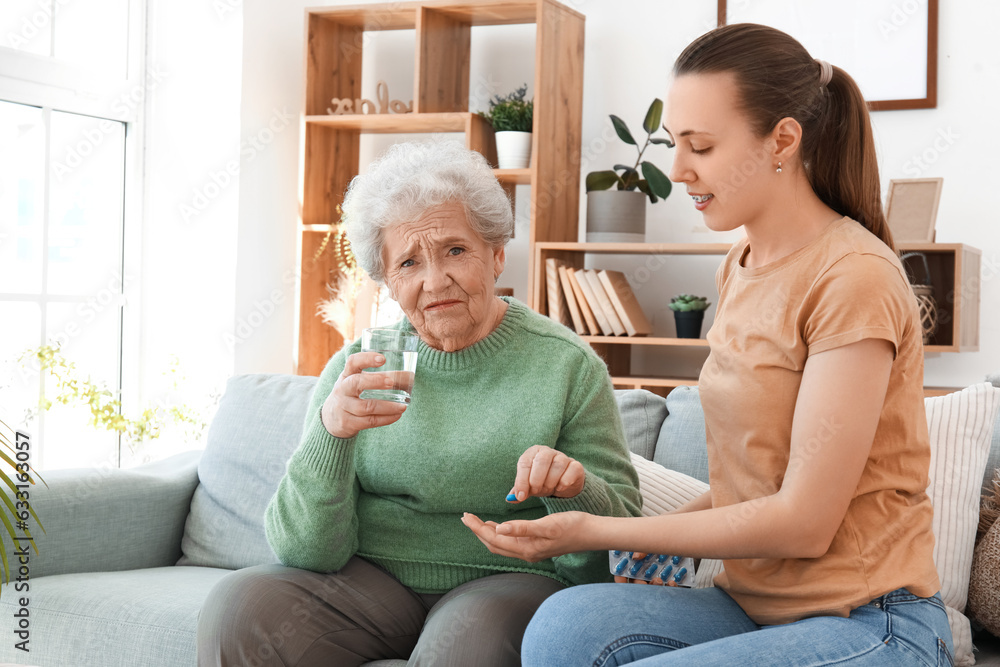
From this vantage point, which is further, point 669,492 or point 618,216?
point 618,216

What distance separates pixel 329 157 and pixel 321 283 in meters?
0.52

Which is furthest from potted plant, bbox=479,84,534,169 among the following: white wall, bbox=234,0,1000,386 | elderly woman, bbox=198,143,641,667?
elderly woman, bbox=198,143,641,667

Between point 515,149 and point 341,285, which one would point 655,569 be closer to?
point 515,149

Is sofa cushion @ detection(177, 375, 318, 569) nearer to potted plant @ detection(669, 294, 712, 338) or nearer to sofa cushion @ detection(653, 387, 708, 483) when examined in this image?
sofa cushion @ detection(653, 387, 708, 483)

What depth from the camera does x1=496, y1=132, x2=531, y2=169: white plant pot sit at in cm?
354

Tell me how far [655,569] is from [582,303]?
2051mm

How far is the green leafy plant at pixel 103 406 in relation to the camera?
3355mm

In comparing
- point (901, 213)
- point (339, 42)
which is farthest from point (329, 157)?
point (901, 213)

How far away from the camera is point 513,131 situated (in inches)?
140

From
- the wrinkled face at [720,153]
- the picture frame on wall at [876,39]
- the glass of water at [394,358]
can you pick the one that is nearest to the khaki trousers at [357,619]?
the glass of water at [394,358]

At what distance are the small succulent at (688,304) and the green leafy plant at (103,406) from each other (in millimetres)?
1808

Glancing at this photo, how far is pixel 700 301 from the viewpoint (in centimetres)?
339

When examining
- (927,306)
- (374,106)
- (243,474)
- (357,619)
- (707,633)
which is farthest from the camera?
(374,106)

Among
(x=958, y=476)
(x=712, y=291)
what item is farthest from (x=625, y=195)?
(x=958, y=476)
